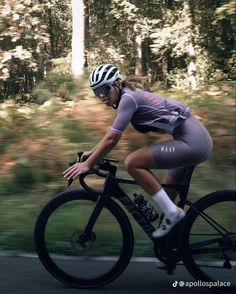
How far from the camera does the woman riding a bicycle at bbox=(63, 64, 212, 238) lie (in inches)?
173

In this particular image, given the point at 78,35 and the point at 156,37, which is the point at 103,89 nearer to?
the point at 78,35

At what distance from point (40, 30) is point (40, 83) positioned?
889 cm

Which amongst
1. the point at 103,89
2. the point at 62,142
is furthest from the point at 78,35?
the point at 103,89

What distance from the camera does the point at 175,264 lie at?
453 cm

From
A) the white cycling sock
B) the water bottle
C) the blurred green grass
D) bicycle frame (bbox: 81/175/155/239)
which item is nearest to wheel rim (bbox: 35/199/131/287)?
bicycle frame (bbox: 81/175/155/239)

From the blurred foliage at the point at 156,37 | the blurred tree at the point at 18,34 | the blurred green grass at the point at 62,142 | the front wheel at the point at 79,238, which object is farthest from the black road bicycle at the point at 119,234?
the blurred foliage at the point at 156,37

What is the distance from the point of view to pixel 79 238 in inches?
190

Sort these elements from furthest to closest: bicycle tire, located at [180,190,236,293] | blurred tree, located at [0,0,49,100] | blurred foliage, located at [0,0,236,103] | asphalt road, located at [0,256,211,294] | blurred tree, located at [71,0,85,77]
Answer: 1. blurred foliage, located at [0,0,236,103]
2. blurred tree, located at [71,0,85,77]
3. blurred tree, located at [0,0,49,100]
4. asphalt road, located at [0,256,211,294]
5. bicycle tire, located at [180,190,236,293]

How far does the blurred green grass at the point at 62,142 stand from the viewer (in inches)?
311

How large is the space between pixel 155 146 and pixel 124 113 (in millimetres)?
408

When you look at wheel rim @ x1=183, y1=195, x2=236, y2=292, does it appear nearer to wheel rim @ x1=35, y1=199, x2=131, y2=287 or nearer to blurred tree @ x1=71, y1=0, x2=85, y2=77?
wheel rim @ x1=35, y1=199, x2=131, y2=287

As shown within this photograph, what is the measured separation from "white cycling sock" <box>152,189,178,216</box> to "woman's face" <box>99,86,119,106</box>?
2.85 ft

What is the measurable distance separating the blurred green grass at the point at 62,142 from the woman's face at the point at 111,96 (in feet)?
9.26

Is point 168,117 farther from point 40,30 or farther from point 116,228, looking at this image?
point 40,30
